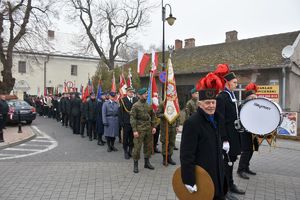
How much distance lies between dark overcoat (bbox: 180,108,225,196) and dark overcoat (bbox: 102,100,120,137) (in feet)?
21.6

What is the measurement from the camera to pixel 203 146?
3514mm

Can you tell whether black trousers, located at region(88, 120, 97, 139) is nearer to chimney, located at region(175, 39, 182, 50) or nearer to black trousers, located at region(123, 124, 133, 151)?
black trousers, located at region(123, 124, 133, 151)

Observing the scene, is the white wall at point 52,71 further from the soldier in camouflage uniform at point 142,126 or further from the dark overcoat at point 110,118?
the soldier in camouflage uniform at point 142,126

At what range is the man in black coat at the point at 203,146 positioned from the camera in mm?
3402

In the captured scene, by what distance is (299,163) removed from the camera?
8.42m

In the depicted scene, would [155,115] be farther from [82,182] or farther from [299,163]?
[299,163]

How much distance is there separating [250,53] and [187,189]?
58.5 feet

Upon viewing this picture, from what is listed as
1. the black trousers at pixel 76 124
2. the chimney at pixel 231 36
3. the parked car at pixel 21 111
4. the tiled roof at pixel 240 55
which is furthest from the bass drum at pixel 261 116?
the chimney at pixel 231 36

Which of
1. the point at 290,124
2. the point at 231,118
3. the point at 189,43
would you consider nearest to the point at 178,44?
the point at 189,43

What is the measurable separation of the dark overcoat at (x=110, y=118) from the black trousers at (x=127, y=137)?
0.98 metres

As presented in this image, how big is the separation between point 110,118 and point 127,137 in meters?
1.42

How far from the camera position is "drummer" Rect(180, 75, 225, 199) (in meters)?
3.40

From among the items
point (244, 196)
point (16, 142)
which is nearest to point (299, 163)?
point (244, 196)

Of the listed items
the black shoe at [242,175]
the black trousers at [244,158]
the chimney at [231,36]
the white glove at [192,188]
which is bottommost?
the black shoe at [242,175]
